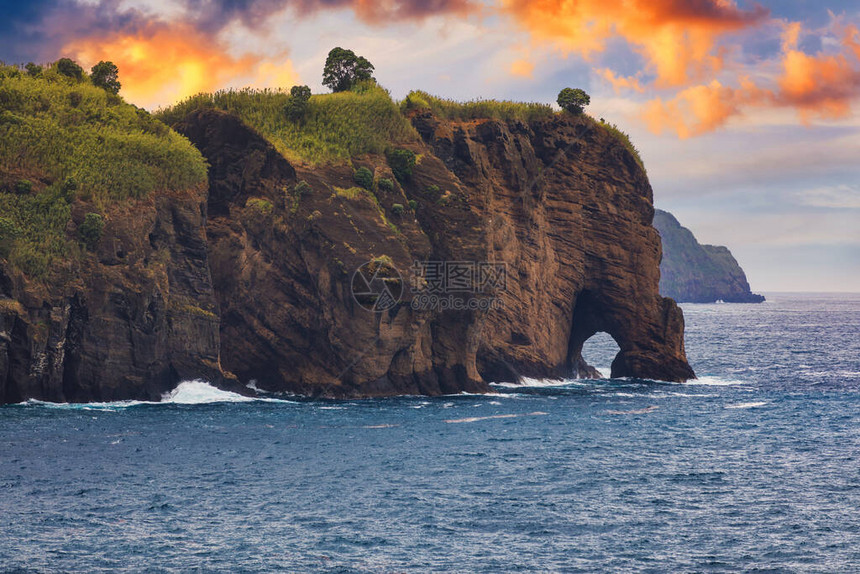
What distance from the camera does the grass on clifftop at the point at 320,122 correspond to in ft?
288

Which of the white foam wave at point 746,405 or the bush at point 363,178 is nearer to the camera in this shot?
the white foam wave at point 746,405

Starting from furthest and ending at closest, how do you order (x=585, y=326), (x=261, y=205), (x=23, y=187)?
(x=585, y=326), (x=261, y=205), (x=23, y=187)

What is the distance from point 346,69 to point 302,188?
23.7 meters

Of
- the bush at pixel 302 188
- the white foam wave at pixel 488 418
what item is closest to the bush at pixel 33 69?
the bush at pixel 302 188

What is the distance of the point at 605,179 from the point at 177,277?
50832 mm

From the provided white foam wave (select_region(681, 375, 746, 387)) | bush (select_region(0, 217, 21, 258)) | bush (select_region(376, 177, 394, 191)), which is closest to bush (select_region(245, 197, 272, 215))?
bush (select_region(376, 177, 394, 191))

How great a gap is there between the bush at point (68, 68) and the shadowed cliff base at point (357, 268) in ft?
31.3

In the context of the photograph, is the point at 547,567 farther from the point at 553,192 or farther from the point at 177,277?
the point at 553,192

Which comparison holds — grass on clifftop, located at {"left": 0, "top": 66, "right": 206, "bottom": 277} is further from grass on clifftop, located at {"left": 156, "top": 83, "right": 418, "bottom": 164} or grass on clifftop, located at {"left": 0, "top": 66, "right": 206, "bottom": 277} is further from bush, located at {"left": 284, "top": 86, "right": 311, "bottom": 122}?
bush, located at {"left": 284, "top": 86, "right": 311, "bottom": 122}

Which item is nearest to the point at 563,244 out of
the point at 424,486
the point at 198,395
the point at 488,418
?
the point at 488,418

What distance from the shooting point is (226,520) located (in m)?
39.7

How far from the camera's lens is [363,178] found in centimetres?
8606

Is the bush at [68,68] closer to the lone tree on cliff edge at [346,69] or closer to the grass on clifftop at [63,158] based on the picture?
the grass on clifftop at [63,158]

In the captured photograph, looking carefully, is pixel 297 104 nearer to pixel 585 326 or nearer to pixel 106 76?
pixel 106 76
